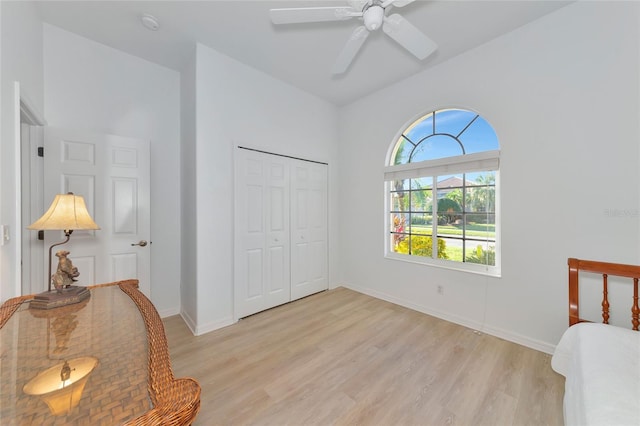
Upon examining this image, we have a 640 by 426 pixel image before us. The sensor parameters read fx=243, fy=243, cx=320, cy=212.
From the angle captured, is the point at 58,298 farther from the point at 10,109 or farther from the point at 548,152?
the point at 548,152

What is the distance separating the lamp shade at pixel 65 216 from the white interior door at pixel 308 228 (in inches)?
83.0

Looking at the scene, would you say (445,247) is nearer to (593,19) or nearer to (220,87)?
(593,19)

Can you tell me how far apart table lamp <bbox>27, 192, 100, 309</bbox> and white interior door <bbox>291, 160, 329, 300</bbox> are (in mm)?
2129

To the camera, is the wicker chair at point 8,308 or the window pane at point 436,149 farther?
the window pane at point 436,149

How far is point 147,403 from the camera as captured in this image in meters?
0.67

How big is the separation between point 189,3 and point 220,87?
0.73 m

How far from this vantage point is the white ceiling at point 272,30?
2.03 meters

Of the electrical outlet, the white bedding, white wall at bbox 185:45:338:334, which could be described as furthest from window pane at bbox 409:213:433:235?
the electrical outlet

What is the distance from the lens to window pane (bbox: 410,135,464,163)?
2775 millimetres

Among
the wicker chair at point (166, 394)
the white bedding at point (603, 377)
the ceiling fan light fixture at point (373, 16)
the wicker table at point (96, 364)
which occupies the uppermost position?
the ceiling fan light fixture at point (373, 16)

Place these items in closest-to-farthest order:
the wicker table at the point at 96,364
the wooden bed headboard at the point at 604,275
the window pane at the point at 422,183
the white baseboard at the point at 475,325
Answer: the wicker table at the point at 96,364, the wooden bed headboard at the point at 604,275, the white baseboard at the point at 475,325, the window pane at the point at 422,183

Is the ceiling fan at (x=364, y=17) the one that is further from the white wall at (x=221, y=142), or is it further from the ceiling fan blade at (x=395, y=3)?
the white wall at (x=221, y=142)

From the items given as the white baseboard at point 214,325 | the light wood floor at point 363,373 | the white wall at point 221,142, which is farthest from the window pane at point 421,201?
the white baseboard at point 214,325

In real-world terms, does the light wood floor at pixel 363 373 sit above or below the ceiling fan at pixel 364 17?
below
